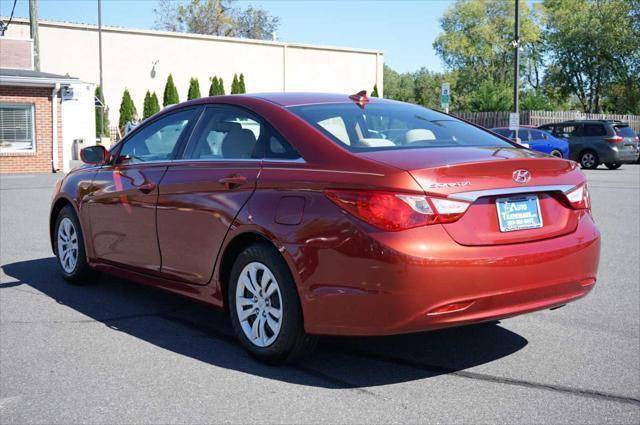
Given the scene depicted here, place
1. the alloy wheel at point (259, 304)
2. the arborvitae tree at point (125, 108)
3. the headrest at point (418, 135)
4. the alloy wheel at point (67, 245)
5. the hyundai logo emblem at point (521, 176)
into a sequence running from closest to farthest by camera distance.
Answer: the hyundai logo emblem at point (521, 176) → the alloy wheel at point (259, 304) → the headrest at point (418, 135) → the alloy wheel at point (67, 245) → the arborvitae tree at point (125, 108)

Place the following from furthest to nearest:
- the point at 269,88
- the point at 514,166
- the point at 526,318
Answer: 1. the point at 269,88
2. the point at 526,318
3. the point at 514,166

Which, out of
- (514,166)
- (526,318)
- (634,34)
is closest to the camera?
(514,166)

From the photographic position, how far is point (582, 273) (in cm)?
460

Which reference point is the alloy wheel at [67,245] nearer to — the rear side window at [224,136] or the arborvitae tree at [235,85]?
the rear side window at [224,136]

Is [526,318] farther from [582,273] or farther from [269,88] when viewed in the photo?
[269,88]

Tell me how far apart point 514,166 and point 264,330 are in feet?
5.64

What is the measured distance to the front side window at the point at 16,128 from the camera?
80.3 feet

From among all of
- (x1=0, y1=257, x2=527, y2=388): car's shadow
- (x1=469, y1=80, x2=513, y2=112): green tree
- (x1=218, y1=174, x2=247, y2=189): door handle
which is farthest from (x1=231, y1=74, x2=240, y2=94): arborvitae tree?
(x1=218, y1=174, x2=247, y2=189): door handle

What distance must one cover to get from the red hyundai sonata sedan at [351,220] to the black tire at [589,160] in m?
24.1

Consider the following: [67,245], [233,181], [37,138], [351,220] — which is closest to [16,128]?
[37,138]

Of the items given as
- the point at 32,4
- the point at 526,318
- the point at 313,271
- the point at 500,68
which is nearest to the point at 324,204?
the point at 313,271

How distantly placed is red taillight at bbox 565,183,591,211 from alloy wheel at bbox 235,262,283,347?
1779 millimetres

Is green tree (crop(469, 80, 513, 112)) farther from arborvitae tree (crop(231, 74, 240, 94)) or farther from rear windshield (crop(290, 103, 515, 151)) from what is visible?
rear windshield (crop(290, 103, 515, 151))

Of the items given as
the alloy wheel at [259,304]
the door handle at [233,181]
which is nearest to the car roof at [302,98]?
the door handle at [233,181]
